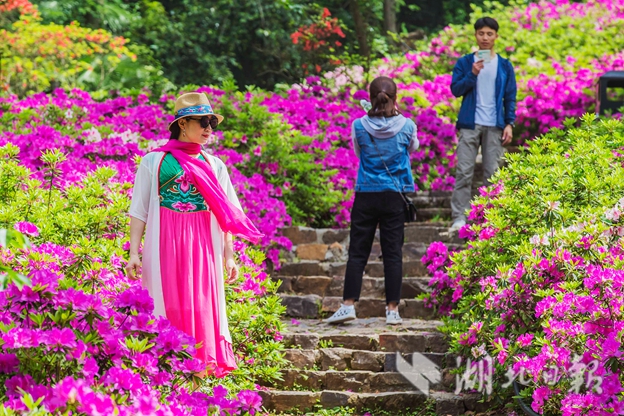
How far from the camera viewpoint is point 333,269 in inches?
283

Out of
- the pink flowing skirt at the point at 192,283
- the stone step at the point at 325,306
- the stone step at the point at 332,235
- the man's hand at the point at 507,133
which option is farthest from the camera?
the stone step at the point at 332,235

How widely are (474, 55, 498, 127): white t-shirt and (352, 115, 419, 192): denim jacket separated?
1563 mm

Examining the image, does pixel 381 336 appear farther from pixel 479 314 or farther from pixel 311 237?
pixel 311 237

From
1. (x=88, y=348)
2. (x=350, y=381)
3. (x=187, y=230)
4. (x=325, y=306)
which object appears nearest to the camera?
(x=88, y=348)

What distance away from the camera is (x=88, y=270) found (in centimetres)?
426

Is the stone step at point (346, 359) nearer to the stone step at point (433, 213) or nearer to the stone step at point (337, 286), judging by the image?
the stone step at point (337, 286)

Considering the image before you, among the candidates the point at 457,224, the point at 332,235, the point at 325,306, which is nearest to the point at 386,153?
the point at 325,306

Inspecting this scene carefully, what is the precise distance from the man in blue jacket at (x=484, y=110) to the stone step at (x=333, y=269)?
566mm

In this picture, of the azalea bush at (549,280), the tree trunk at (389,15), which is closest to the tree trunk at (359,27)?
the tree trunk at (389,15)

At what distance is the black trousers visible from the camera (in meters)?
5.88

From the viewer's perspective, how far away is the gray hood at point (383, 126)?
5.88 metres

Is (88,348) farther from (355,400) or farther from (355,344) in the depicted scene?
(355,344)

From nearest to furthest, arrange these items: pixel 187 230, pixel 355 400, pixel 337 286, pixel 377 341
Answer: pixel 187 230, pixel 355 400, pixel 377 341, pixel 337 286

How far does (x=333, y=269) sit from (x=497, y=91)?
6.55 ft
